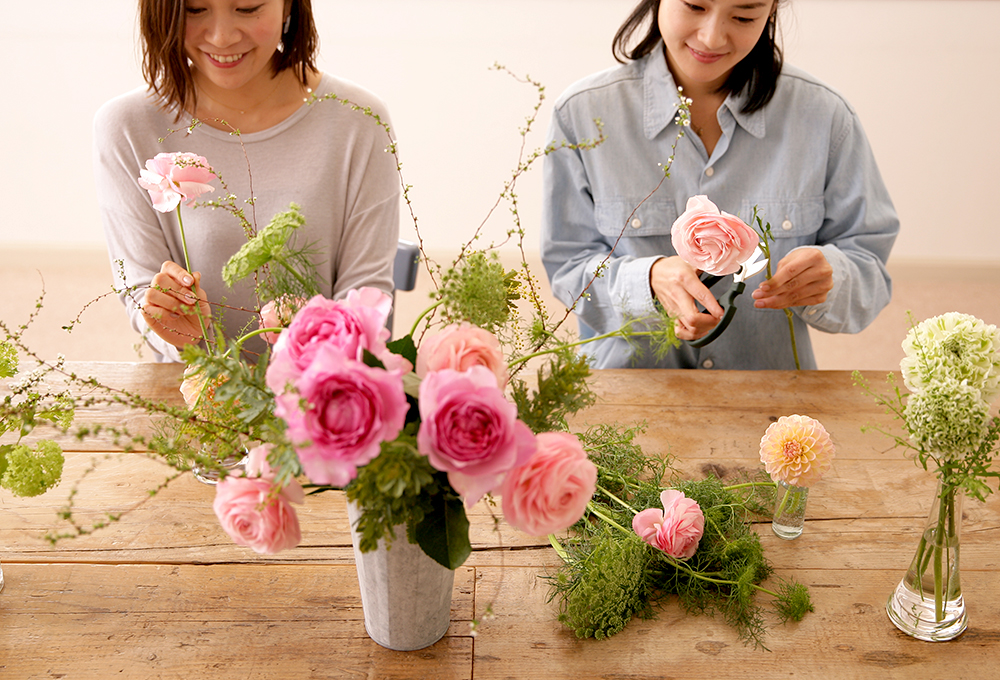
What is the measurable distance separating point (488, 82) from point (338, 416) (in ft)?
11.2

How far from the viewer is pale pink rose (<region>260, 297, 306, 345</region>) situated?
2.66 feet

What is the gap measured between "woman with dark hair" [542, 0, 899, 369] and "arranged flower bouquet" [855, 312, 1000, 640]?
0.75 metres

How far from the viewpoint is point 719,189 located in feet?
5.71

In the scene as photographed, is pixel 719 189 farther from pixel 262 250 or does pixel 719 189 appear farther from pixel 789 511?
pixel 262 250

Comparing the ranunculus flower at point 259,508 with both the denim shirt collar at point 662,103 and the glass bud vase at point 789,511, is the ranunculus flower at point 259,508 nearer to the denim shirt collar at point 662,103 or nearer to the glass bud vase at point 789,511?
the glass bud vase at point 789,511

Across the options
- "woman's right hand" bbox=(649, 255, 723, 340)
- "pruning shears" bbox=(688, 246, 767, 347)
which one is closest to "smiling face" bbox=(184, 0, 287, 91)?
"woman's right hand" bbox=(649, 255, 723, 340)

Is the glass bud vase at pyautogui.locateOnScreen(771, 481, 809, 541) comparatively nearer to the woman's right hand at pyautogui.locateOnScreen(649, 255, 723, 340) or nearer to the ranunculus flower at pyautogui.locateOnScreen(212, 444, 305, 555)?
the woman's right hand at pyautogui.locateOnScreen(649, 255, 723, 340)

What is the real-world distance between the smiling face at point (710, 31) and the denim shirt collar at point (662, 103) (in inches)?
3.6

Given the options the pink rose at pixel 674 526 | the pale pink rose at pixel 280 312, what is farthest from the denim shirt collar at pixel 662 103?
the pale pink rose at pixel 280 312

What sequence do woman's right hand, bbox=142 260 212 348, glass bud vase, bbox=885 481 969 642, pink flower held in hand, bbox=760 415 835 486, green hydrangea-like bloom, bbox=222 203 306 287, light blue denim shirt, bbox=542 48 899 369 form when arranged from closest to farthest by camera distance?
1. green hydrangea-like bloom, bbox=222 203 306 287
2. glass bud vase, bbox=885 481 969 642
3. pink flower held in hand, bbox=760 415 835 486
4. woman's right hand, bbox=142 260 212 348
5. light blue denim shirt, bbox=542 48 899 369

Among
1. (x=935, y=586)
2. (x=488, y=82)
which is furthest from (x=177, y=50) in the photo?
(x=488, y=82)

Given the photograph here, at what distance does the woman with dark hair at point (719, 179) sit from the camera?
1.69 metres

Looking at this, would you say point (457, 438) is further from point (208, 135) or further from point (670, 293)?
point (208, 135)

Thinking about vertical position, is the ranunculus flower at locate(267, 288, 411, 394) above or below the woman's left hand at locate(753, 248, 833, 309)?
above
